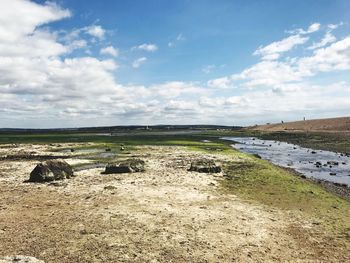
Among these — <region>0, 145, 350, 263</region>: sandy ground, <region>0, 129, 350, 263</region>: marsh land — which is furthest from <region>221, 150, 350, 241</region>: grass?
<region>0, 145, 350, 263</region>: sandy ground

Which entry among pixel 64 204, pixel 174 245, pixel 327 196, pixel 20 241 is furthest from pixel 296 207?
pixel 20 241

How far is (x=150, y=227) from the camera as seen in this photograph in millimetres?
20359

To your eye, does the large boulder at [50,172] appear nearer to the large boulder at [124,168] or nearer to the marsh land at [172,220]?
the marsh land at [172,220]

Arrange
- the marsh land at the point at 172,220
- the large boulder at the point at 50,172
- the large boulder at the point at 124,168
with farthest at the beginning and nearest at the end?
1. the large boulder at the point at 124,168
2. the large boulder at the point at 50,172
3. the marsh land at the point at 172,220

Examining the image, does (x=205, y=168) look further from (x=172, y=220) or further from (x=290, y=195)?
(x=172, y=220)

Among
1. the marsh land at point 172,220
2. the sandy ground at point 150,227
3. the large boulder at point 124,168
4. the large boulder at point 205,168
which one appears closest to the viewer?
the sandy ground at point 150,227

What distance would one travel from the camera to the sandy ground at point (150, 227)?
1703cm

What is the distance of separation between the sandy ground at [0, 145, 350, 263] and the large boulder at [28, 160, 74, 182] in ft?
7.49

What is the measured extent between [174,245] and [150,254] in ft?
4.66

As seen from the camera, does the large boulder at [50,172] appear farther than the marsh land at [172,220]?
Yes

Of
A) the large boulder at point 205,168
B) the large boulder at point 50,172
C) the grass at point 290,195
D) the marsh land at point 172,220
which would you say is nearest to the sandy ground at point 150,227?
the marsh land at point 172,220

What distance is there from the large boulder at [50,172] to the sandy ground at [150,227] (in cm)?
228

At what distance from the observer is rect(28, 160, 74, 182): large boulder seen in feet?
111

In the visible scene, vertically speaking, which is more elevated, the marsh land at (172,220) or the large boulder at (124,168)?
the large boulder at (124,168)
